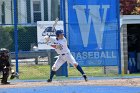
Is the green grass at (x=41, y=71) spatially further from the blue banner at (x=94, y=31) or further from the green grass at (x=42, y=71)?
the blue banner at (x=94, y=31)

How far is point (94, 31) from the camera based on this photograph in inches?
872

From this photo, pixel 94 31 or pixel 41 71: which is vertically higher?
pixel 94 31

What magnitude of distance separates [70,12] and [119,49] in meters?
2.76

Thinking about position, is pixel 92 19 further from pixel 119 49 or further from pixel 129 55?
pixel 129 55

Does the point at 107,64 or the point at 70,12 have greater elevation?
the point at 70,12

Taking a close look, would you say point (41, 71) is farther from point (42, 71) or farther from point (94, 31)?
point (94, 31)

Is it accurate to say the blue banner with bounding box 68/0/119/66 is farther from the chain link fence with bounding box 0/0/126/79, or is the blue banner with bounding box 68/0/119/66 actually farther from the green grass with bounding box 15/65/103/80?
the green grass with bounding box 15/65/103/80

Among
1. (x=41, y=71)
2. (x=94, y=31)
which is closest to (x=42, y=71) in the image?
(x=41, y=71)

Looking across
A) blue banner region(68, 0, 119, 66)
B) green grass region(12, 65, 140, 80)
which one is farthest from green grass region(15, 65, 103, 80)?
blue banner region(68, 0, 119, 66)

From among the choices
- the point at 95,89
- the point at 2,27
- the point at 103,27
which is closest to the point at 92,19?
the point at 103,27

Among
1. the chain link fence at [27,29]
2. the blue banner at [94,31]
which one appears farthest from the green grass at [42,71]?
the blue banner at [94,31]

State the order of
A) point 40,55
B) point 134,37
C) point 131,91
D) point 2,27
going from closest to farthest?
point 131,91
point 2,27
point 40,55
point 134,37

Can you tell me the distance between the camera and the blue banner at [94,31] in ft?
72.0

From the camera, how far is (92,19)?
2220 centimetres
